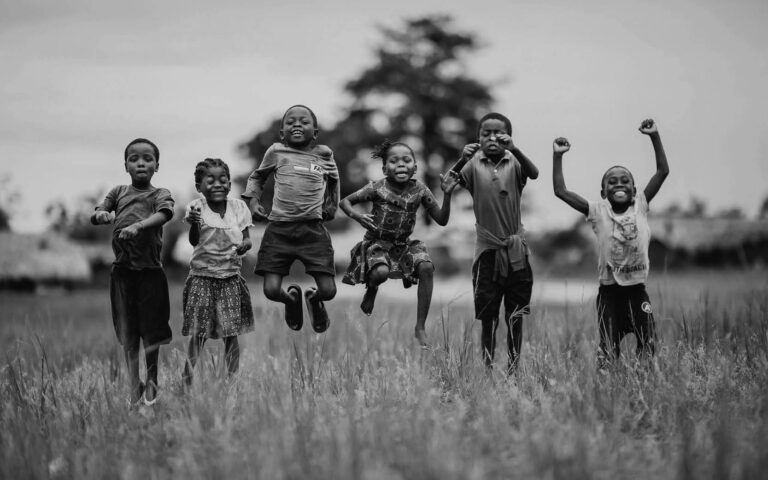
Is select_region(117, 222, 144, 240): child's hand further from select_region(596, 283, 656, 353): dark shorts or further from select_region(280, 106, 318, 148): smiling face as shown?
select_region(596, 283, 656, 353): dark shorts

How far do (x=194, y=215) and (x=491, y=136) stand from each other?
231 centimetres

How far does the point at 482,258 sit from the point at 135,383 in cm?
273

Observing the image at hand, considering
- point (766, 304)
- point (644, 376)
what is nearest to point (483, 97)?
point (766, 304)

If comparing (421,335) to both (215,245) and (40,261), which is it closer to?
(215,245)


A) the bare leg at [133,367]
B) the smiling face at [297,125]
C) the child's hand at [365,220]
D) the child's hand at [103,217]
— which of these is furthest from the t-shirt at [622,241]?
the child's hand at [103,217]

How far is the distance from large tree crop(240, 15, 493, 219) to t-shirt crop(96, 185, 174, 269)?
22.6 metres

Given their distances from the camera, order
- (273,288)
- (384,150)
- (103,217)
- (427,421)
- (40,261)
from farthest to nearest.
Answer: (40,261), (384,150), (273,288), (103,217), (427,421)

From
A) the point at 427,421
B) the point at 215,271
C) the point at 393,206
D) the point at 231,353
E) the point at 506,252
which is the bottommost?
the point at 427,421

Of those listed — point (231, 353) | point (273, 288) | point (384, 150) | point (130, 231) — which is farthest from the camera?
point (384, 150)

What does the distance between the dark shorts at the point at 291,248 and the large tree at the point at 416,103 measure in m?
22.4

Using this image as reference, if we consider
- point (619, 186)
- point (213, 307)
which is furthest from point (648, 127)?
point (213, 307)

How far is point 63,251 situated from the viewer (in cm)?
2177

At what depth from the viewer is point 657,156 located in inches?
224

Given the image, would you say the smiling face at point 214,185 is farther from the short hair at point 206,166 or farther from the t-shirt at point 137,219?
the t-shirt at point 137,219
